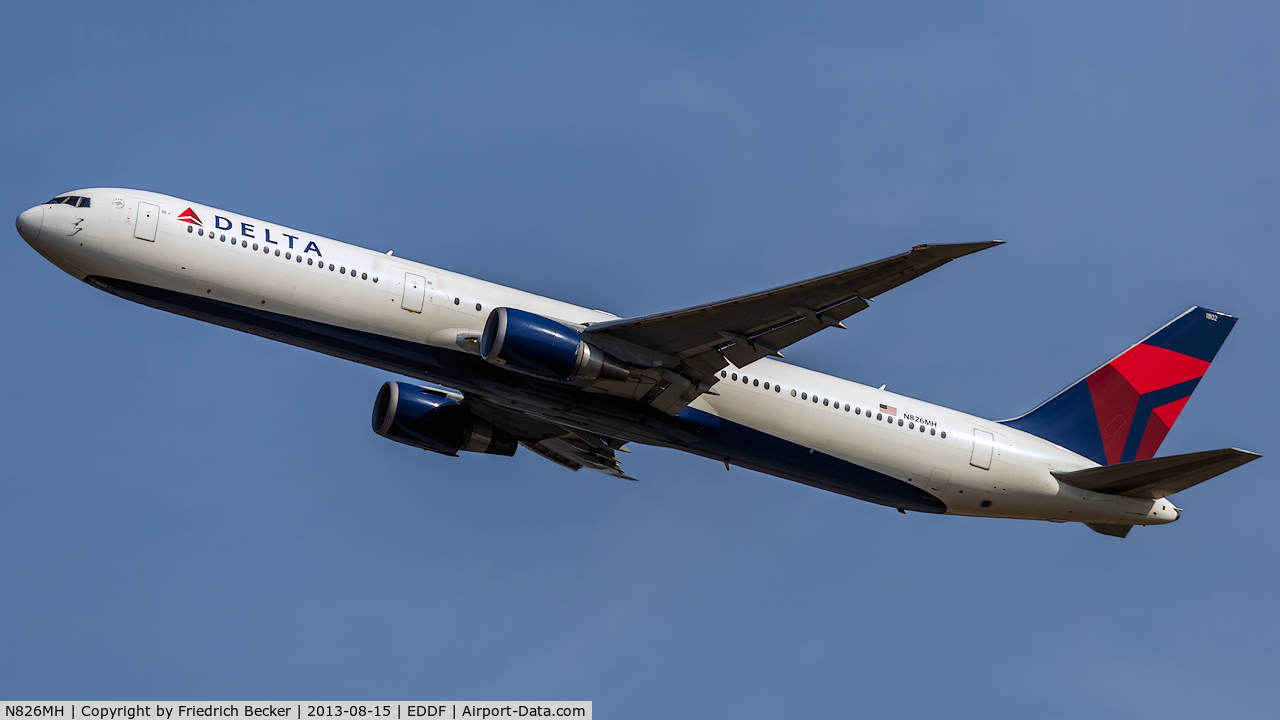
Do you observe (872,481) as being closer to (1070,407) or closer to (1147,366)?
(1070,407)

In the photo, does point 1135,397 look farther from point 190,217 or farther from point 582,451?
point 190,217

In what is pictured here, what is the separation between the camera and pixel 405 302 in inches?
1165

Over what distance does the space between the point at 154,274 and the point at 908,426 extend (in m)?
19.7

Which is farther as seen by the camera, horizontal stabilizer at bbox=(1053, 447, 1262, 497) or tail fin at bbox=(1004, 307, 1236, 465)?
tail fin at bbox=(1004, 307, 1236, 465)

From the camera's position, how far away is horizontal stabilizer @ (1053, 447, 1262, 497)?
31719mm

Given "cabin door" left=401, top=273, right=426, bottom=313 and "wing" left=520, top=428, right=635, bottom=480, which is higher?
"cabin door" left=401, top=273, right=426, bottom=313

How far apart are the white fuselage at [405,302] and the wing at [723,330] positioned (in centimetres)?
150

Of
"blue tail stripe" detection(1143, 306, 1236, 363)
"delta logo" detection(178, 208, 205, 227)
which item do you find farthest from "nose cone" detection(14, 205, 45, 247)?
"blue tail stripe" detection(1143, 306, 1236, 363)

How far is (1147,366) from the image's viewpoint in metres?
38.8

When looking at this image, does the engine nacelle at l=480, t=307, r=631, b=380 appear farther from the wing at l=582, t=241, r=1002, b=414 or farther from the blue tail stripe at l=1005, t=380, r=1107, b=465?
the blue tail stripe at l=1005, t=380, r=1107, b=465

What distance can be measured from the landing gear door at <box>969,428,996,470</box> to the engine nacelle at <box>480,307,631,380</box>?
1156 cm

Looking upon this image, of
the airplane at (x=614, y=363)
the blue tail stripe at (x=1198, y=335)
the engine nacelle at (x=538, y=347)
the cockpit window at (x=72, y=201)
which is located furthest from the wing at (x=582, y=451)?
the blue tail stripe at (x=1198, y=335)

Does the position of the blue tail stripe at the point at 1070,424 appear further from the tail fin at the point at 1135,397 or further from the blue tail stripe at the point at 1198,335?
the blue tail stripe at the point at 1198,335

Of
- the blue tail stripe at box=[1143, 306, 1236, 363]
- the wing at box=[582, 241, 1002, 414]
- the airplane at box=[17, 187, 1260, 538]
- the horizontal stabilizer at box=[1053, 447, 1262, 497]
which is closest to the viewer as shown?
the wing at box=[582, 241, 1002, 414]
